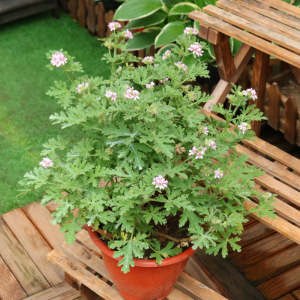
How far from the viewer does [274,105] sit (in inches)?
126

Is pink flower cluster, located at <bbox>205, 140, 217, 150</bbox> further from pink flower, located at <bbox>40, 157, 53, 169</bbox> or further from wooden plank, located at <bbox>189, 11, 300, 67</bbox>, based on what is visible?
wooden plank, located at <bbox>189, 11, 300, 67</bbox>

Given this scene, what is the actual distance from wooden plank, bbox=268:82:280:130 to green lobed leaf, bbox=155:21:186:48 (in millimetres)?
833

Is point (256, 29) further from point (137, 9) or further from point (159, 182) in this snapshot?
point (137, 9)

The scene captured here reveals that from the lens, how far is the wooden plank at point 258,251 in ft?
8.47

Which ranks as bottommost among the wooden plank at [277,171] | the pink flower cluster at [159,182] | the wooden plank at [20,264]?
the wooden plank at [20,264]

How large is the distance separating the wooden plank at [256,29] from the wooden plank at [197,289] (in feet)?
4.31

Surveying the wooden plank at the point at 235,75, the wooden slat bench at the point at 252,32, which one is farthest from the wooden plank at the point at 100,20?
the wooden plank at the point at 235,75

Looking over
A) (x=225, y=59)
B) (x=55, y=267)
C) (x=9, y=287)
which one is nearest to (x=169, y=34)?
(x=225, y=59)

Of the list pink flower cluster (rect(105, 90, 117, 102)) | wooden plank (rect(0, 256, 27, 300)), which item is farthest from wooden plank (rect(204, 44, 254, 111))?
wooden plank (rect(0, 256, 27, 300))

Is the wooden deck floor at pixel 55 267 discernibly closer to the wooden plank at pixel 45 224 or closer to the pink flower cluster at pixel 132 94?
the wooden plank at pixel 45 224

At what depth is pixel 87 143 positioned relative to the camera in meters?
1.81

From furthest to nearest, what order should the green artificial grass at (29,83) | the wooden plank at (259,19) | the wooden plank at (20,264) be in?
1. the green artificial grass at (29,83)
2. the wooden plank at (20,264)
3. the wooden plank at (259,19)

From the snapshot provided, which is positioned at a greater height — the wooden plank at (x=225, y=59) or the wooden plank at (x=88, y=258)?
the wooden plank at (x=225, y=59)

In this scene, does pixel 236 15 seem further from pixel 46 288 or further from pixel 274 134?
pixel 46 288
